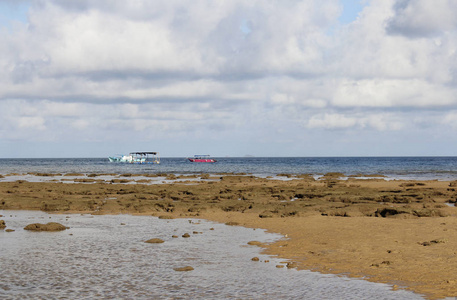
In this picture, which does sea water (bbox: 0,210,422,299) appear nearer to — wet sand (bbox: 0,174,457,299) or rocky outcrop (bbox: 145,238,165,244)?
rocky outcrop (bbox: 145,238,165,244)

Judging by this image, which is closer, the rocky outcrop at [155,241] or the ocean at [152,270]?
the ocean at [152,270]

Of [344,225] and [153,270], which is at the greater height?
[344,225]

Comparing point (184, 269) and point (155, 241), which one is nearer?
point (184, 269)

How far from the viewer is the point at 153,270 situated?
47.5ft

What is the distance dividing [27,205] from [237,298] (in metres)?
26.4

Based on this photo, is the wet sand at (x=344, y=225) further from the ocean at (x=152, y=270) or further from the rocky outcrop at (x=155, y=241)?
the rocky outcrop at (x=155, y=241)

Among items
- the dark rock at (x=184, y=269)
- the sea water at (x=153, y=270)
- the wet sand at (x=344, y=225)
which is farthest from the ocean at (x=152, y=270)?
the wet sand at (x=344, y=225)

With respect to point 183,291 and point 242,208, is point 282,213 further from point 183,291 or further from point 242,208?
point 183,291

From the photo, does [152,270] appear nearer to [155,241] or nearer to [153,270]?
[153,270]

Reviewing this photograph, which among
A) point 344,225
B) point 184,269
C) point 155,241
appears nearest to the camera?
point 184,269

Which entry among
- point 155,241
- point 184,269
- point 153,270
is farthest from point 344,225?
point 153,270

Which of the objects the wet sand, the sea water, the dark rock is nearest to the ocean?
the sea water

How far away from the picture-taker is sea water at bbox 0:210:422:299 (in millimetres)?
12000

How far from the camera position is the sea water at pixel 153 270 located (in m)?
12.0
